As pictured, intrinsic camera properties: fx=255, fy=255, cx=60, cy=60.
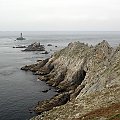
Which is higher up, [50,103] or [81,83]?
[81,83]

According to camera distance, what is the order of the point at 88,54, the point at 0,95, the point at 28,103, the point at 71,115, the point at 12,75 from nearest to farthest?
the point at 71,115 → the point at 28,103 → the point at 0,95 → the point at 88,54 → the point at 12,75

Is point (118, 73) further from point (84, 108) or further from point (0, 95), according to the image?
point (0, 95)

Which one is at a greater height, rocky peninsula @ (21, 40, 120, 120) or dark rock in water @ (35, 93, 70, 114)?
rocky peninsula @ (21, 40, 120, 120)

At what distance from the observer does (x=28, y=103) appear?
63.2 m

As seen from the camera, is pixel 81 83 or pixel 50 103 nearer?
pixel 50 103

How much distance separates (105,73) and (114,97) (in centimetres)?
1366

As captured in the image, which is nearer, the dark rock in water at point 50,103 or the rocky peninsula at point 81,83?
the rocky peninsula at point 81,83

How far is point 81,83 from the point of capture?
6956cm

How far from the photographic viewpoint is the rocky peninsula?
3238cm

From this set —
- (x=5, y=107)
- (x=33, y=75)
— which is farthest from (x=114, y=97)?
(x=33, y=75)

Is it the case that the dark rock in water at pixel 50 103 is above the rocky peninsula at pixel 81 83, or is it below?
below

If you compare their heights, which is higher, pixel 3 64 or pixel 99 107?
pixel 99 107

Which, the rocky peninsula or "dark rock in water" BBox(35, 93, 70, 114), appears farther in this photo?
"dark rock in water" BBox(35, 93, 70, 114)

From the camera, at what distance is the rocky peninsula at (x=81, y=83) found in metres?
32.4
